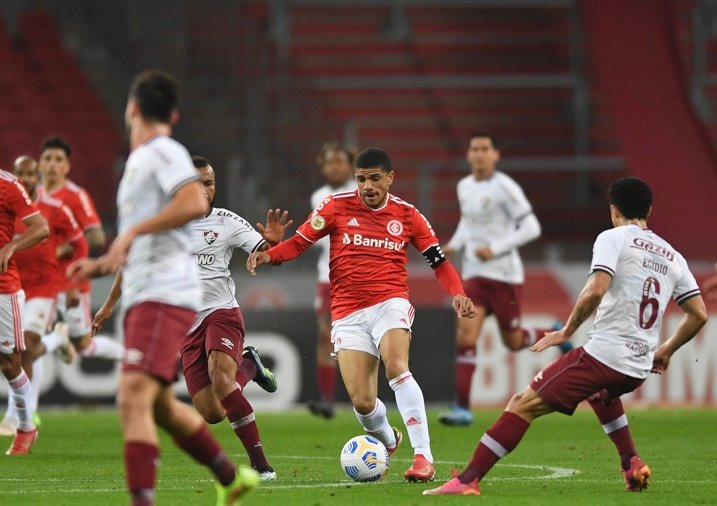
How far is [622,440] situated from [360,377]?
64.8 inches

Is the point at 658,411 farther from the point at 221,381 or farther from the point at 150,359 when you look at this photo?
the point at 150,359

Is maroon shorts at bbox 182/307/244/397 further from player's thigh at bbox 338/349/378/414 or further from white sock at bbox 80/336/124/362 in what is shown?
white sock at bbox 80/336/124/362

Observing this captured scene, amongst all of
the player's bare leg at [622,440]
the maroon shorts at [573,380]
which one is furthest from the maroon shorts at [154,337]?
the player's bare leg at [622,440]

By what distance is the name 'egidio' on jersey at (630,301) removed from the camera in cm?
785

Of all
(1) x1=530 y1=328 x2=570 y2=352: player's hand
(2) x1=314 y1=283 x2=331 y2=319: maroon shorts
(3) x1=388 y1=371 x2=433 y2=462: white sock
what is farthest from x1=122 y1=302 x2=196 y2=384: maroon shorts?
(2) x1=314 y1=283 x2=331 y2=319: maroon shorts

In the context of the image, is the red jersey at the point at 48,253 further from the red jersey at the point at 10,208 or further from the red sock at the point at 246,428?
the red sock at the point at 246,428

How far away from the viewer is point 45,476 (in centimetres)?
914

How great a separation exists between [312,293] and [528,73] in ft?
26.8

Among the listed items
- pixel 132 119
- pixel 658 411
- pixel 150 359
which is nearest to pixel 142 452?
pixel 150 359

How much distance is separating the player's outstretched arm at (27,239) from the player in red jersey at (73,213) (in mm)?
2748

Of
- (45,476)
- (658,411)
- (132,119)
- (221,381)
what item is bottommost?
(658,411)

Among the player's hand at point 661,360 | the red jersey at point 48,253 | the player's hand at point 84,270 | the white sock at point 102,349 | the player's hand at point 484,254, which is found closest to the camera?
the player's hand at point 84,270

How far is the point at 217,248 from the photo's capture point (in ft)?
31.0

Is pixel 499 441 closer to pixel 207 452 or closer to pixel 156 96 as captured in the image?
pixel 207 452
